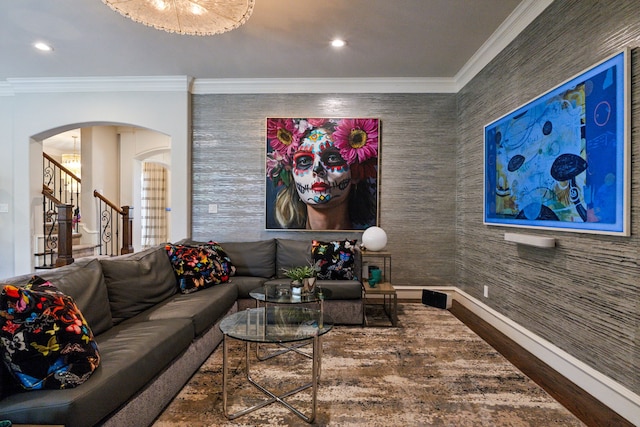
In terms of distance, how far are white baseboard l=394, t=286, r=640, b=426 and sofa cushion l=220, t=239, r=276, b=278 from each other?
2.32 metres

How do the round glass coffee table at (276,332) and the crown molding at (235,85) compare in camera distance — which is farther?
the crown molding at (235,85)

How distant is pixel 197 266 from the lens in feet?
10.3

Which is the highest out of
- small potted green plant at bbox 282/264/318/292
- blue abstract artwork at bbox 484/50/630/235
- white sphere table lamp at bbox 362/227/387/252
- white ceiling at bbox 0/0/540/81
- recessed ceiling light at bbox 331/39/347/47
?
white ceiling at bbox 0/0/540/81

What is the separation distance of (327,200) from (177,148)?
2.01 meters

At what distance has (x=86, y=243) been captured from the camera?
263 inches

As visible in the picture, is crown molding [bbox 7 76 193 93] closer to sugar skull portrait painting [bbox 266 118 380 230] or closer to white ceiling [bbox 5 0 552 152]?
white ceiling [bbox 5 0 552 152]

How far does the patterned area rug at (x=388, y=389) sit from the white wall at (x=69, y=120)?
8.39 ft

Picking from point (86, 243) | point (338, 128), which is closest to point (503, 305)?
point (338, 128)

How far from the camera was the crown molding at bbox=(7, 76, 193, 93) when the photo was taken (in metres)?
4.24

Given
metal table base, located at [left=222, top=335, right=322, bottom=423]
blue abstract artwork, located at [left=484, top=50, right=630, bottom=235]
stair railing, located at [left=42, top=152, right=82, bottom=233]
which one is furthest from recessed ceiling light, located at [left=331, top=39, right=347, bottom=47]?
stair railing, located at [left=42, top=152, right=82, bottom=233]

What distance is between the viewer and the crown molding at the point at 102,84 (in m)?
4.24

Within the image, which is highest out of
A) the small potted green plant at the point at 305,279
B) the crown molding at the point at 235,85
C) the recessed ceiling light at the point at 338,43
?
the recessed ceiling light at the point at 338,43

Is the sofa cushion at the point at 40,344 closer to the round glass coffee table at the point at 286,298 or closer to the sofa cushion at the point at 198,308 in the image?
the sofa cushion at the point at 198,308

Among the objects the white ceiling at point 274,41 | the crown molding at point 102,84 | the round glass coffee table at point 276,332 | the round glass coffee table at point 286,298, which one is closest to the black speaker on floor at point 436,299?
the round glass coffee table at point 286,298
